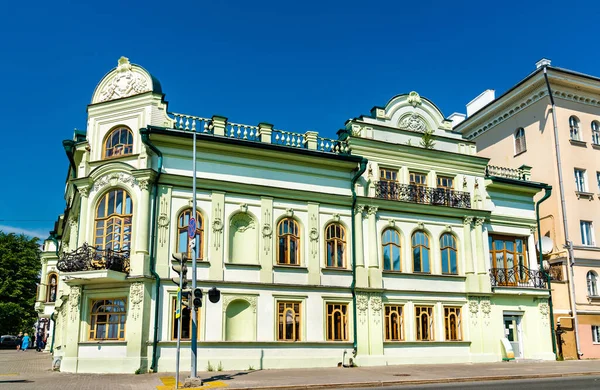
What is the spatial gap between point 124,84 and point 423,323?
1780 centimetres

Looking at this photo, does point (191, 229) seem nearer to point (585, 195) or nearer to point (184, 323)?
point (184, 323)

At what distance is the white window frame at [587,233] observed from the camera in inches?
1280

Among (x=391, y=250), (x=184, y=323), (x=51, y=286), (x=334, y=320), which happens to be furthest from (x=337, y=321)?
(x=51, y=286)

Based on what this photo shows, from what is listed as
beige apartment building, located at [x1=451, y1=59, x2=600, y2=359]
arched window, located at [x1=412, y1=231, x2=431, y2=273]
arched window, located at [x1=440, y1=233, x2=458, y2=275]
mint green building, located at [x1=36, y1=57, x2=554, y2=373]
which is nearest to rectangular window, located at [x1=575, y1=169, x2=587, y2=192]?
Result: beige apartment building, located at [x1=451, y1=59, x2=600, y2=359]

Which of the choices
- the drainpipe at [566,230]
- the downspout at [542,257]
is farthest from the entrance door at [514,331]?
the drainpipe at [566,230]

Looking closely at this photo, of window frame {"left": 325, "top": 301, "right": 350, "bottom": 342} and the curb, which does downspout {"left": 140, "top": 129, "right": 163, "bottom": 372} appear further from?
window frame {"left": 325, "top": 301, "right": 350, "bottom": 342}

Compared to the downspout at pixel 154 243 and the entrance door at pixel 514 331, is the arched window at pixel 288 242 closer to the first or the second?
the downspout at pixel 154 243

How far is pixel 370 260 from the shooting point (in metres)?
26.7

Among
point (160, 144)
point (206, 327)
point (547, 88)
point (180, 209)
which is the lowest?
point (206, 327)

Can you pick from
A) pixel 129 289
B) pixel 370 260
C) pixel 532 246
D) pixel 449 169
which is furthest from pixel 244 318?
pixel 532 246

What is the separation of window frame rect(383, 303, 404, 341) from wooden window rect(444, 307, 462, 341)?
2.48 meters

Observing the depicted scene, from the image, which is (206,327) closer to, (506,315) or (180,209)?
(180,209)

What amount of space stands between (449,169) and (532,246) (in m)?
6.61

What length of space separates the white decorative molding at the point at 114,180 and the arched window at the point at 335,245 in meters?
9.05
